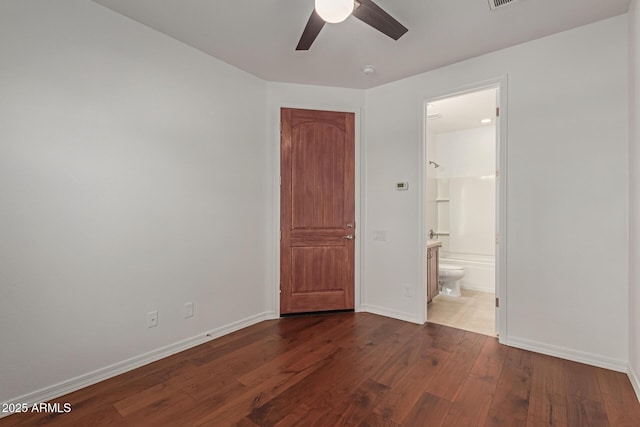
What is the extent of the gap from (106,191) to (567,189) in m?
3.51

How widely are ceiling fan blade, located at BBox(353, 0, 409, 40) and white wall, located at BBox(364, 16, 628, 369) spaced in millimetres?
1309

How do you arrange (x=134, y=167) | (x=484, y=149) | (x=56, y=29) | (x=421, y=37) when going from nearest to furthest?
1. (x=56, y=29)
2. (x=134, y=167)
3. (x=421, y=37)
4. (x=484, y=149)

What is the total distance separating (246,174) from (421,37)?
2034mm

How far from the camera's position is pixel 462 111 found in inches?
163

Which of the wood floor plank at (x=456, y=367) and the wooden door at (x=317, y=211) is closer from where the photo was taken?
the wood floor plank at (x=456, y=367)

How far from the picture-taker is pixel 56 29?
190 cm

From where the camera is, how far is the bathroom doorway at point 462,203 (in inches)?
155

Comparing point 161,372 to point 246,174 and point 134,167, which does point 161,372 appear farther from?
point 246,174

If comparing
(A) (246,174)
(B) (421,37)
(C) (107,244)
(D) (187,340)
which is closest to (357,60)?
(B) (421,37)

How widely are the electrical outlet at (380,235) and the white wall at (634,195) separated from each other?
1970 millimetres

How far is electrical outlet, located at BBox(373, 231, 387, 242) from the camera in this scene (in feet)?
11.3

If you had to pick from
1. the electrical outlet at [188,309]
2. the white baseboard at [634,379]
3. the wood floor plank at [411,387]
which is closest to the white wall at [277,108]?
the electrical outlet at [188,309]

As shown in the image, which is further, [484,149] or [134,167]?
[484,149]

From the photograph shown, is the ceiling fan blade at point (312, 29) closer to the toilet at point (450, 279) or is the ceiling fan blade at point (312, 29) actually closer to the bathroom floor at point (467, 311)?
the bathroom floor at point (467, 311)
